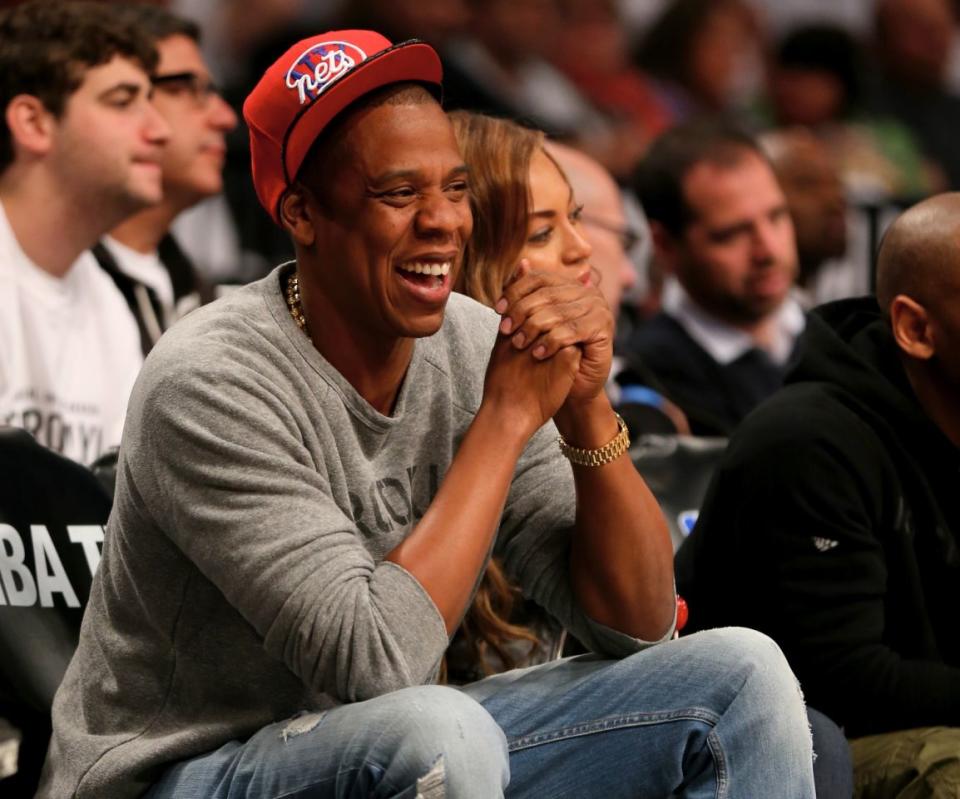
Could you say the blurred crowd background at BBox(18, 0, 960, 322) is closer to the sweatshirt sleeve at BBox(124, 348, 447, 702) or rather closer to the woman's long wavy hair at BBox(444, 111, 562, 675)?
the woman's long wavy hair at BBox(444, 111, 562, 675)

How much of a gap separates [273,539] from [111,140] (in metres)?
2.37

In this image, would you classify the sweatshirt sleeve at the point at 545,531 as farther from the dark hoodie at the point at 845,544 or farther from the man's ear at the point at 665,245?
the man's ear at the point at 665,245

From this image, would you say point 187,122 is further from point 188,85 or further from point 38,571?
point 38,571

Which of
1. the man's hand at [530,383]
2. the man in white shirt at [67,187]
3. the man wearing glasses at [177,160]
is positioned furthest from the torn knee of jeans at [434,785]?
the man wearing glasses at [177,160]

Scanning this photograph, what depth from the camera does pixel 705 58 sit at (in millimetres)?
7684

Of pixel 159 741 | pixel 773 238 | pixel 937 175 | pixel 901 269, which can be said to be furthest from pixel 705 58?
pixel 159 741

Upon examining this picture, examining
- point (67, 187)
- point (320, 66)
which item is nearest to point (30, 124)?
point (67, 187)

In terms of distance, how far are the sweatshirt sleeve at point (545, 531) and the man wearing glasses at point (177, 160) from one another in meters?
2.36

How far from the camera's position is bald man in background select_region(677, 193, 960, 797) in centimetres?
281

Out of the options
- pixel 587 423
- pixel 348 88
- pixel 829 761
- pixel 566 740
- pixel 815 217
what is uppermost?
pixel 348 88

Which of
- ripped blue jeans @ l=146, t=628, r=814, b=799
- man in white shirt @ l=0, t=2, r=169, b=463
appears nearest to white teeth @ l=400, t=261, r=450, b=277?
ripped blue jeans @ l=146, t=628, r=814, b=799

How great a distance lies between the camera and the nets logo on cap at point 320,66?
2.24 m

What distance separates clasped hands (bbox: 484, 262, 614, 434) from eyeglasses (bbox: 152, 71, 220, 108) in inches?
106

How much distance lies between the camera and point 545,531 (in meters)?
2.51
